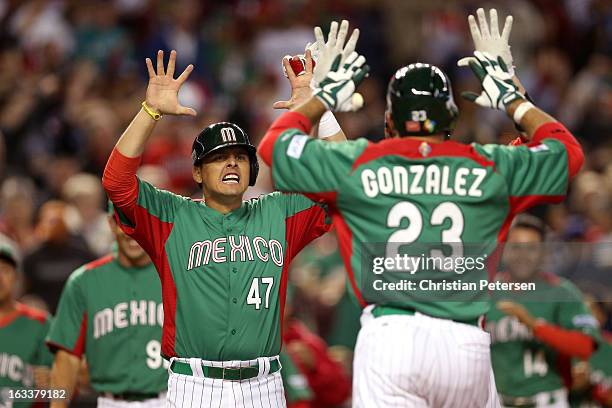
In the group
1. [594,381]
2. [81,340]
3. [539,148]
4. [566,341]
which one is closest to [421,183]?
[539,148]

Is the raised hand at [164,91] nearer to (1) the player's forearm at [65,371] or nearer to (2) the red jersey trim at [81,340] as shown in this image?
(2) the red jersey trim at [81,340]

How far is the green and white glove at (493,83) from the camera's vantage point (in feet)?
16.8

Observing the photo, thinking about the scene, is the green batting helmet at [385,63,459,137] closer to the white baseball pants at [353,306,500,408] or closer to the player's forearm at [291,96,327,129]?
the player's forearm at [291,96,327,129]

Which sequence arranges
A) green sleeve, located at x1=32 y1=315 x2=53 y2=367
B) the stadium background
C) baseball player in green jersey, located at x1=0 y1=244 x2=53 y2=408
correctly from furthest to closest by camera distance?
the stadium background → green sleeve, located at x1=32 y1=315 x2=53 y2=367 → baseball player in green jersey, located at x1=0 y1=244 x2=53 y2=408

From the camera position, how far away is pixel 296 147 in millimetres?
4988

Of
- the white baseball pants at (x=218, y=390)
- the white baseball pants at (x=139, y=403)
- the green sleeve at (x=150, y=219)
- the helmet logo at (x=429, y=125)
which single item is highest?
the helmet logo at (x=429, y=125)

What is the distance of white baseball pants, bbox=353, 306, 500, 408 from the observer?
16.0ft

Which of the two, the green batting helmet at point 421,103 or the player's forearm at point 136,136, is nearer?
the green batting helmet at point 421,103

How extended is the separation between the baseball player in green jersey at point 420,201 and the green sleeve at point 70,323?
7.53 feet

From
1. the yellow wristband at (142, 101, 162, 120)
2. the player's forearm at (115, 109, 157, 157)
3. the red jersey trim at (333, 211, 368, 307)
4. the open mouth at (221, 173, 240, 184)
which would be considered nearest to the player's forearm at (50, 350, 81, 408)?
the open mouth at (221, 173, 240, 184)

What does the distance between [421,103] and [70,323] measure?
9.11ft

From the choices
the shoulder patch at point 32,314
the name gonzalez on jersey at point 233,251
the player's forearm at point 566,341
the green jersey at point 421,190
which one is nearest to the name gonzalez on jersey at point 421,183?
the green jersey at point 421,190

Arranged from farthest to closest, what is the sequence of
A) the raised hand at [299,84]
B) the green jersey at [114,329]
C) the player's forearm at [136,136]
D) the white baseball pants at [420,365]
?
the green jersey at [114,329]
the raised hand at [299,84]
the player's forearm at [136,136]
the white baseball pants at [420,365]

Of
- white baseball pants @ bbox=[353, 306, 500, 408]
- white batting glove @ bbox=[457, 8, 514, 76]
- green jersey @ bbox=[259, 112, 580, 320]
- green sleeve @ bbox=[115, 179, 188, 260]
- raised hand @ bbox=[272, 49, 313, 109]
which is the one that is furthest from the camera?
raised hand @ bbox=[272, 49, 313, 109]
